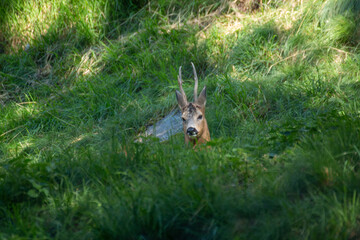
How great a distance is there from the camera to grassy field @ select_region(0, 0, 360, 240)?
2.75m

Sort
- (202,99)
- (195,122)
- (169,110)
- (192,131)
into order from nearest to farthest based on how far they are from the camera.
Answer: (192,131) < (195,122) < (202,99) < (169,110)

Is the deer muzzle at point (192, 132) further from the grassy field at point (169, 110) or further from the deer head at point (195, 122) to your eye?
the grassy field at point (169, 110)

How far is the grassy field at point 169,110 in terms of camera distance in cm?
275

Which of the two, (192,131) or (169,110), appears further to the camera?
(169,110)

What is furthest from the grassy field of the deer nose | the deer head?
the deer nose

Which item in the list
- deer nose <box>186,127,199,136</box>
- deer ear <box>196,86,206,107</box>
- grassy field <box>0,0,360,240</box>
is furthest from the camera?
deer ear <box>196,86,206,107</box>

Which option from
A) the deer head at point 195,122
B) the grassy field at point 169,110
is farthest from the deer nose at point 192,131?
the grassy field at point 169,110

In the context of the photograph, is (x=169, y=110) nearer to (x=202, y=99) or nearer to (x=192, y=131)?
(x=202, y=99)

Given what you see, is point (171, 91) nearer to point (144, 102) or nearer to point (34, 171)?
point (144, 102)

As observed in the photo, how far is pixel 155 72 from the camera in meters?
6.66

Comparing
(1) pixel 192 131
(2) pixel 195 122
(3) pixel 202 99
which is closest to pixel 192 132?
(1) pixel 192 131

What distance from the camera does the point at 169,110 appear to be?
610 centimetres

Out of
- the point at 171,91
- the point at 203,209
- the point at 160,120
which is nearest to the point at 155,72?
the point at 171,91

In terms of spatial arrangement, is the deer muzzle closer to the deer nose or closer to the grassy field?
the deer nose
